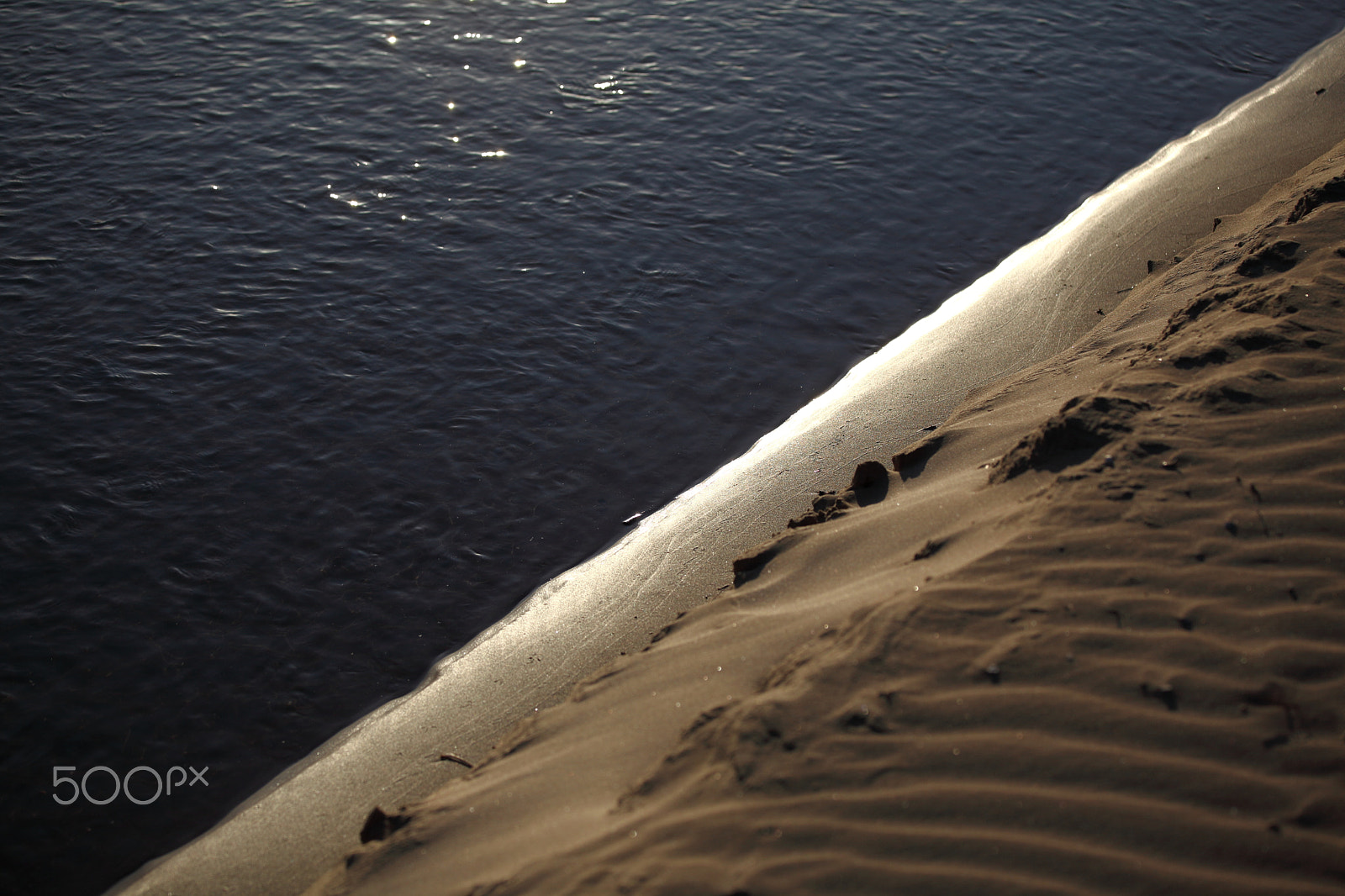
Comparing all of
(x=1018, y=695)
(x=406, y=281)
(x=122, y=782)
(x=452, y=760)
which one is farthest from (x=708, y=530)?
(x=406, y=281)

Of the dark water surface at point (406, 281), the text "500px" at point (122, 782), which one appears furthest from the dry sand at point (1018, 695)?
the dark water surface at point (406, 281)

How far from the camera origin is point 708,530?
561cm

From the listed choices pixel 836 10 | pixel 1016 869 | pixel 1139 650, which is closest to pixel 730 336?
pixel 1139 650

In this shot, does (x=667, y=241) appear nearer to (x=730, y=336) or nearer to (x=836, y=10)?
(x=730, y=336)

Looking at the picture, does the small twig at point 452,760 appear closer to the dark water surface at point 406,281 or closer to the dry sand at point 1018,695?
the dry sand at point 1018,695

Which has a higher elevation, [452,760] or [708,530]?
[708,530]

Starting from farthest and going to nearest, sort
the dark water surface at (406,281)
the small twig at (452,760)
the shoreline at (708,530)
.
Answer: the dark water surface at (406,281)
the small twig at (452,760)
the shoreline at (708,530)

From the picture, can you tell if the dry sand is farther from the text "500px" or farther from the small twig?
the text "500px"

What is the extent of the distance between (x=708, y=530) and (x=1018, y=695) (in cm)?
273

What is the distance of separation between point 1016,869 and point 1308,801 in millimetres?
905

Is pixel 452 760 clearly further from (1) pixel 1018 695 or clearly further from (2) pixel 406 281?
(2) pixel 406 281

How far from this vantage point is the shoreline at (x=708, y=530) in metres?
4.20

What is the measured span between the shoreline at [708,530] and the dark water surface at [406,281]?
260 millimetres

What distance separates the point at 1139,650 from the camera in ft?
10.4
